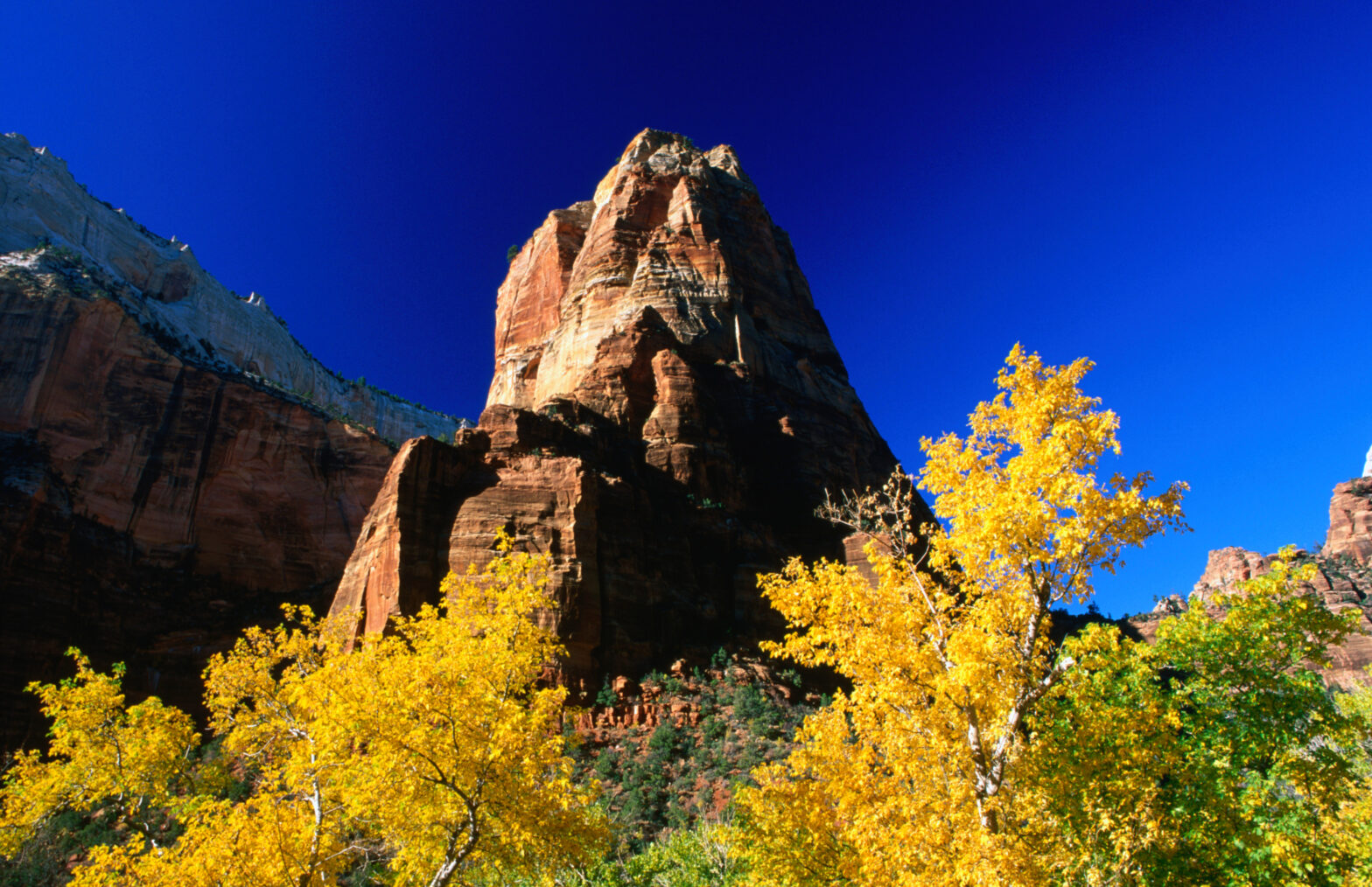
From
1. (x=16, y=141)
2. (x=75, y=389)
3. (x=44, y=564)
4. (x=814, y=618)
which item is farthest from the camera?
(x=16, y=141)

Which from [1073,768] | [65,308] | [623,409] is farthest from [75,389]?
[1073,768]

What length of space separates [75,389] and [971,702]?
2104 inches

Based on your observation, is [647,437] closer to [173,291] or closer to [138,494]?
[138,494]

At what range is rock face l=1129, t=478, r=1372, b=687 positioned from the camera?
59.7 metres

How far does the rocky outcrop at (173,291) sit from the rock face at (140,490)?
4674mm

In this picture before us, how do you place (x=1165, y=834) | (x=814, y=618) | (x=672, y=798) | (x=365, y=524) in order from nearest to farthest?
(x=1165, y=834) < (x=814, y=618) < (x=672, y=798) < (x=365, y=524)

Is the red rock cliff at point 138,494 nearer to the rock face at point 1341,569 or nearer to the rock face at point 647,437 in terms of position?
the rock face at point 647,437

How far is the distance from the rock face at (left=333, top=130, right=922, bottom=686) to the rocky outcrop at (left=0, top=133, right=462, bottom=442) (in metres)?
24.2

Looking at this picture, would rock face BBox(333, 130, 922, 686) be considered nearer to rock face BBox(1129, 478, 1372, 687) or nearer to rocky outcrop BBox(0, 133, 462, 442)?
rocky outcrop BBox(0, 133, 462, 442)

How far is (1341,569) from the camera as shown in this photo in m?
79.8

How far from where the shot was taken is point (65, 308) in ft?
141

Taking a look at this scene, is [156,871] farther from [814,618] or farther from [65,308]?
[65,308]

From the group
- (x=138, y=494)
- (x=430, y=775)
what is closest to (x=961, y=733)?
(x=430, y=775)

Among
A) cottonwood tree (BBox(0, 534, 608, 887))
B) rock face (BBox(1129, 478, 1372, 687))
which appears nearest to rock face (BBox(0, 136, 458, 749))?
cottonwood tree (BBox(0, 534, 608, 887))
